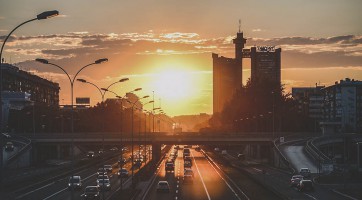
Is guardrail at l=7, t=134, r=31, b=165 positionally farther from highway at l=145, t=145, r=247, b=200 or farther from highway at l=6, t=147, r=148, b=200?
highway at l=6, t=147, r=148, b=200

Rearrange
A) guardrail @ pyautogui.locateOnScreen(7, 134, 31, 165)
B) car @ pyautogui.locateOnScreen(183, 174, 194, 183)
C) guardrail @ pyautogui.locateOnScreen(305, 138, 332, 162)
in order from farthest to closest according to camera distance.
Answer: guardrail @ pyautogui.locateOnScreen(7, 134, 31, 165)
guardrail @ pyautogui.locateOnScreen(305, 138, 332, 162)
car @ pyautogui.locateOnScreen(183, 174, 194, 183)

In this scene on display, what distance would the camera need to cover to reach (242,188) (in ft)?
284

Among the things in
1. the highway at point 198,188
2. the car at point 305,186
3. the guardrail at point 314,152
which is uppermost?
the guardrail at point 314,152

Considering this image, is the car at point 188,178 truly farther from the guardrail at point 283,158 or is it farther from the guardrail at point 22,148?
the guardrail at point 22,148

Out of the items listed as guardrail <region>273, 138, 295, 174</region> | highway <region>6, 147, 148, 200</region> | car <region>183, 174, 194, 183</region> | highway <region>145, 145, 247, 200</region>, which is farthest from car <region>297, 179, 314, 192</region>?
guardrail <region>273, 138, 295, 174</region>

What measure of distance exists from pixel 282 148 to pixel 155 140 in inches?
1109

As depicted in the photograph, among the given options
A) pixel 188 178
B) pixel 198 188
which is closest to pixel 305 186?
pixel 198 188

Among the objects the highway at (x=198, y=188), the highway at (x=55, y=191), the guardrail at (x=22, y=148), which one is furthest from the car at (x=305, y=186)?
the guardrail at (x=22, y=148)

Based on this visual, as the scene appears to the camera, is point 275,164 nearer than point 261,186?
No

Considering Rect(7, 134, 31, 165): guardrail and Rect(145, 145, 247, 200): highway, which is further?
Rect(7, 134, 31, 165): guardrail

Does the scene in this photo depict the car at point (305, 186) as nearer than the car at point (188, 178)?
Yes

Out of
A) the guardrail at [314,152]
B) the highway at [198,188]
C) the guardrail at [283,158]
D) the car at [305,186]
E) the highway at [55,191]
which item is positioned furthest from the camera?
the guardrail at [314,152]

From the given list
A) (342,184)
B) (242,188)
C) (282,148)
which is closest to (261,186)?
(242,188)

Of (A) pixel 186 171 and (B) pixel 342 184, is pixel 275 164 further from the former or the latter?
(B) pixel 342 184
